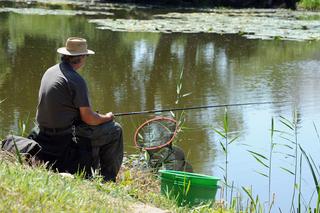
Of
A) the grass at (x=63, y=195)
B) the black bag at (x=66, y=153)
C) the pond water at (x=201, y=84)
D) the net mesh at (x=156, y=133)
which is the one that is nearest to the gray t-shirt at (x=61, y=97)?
the black bag at (x=66, y=153)

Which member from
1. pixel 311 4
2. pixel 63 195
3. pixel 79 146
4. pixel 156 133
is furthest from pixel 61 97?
pixel 311 4

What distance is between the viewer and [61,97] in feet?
14.2

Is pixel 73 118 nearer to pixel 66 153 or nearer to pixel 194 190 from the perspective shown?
pixel 66 153

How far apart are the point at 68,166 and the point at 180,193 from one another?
823 millimetres

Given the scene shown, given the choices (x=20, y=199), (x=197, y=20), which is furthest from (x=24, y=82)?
(x=197, y=20)

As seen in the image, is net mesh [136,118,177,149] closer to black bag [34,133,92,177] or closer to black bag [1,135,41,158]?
black bag [34,133,92,177]

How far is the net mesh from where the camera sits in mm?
5078

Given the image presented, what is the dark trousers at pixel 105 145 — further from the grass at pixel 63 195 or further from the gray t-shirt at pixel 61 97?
the grass at pixel 63 195

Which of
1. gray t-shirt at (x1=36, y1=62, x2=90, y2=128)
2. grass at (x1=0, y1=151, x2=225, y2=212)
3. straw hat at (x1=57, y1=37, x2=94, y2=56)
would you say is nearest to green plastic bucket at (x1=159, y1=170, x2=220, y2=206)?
grass at (x1=0, y1=151, x2=225, y2=212)

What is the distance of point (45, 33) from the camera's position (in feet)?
54.9

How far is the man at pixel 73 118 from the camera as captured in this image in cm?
434

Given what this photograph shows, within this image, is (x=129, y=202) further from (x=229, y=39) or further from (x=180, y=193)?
(x=229, y=39)

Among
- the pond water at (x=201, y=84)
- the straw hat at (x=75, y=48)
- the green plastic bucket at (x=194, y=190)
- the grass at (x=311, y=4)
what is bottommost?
the pond water at (x=201, y=84)

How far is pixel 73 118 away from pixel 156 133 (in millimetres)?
904
